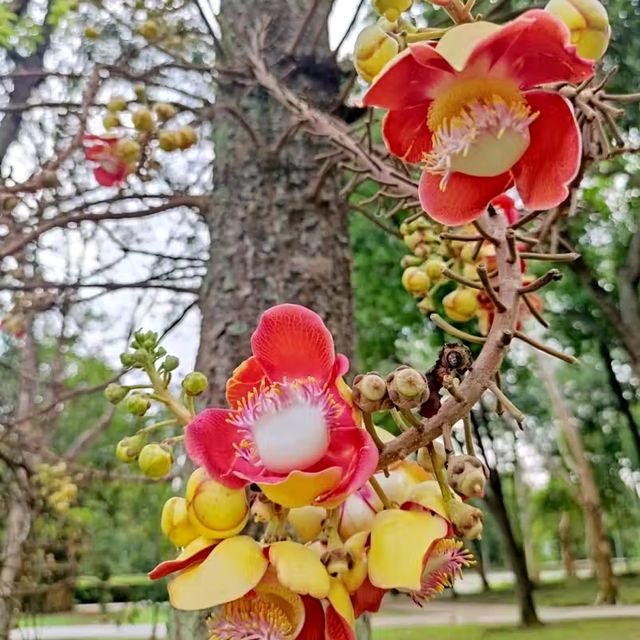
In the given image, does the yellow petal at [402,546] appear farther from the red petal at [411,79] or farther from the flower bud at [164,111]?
the flower bud at [164,111]

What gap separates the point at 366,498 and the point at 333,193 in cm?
133

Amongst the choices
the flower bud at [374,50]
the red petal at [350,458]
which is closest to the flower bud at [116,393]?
the red petal at [350,458]

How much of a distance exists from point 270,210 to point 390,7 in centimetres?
114

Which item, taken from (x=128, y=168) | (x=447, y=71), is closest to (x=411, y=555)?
(x=447, y=71)

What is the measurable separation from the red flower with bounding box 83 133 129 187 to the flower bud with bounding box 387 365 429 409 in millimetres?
1341

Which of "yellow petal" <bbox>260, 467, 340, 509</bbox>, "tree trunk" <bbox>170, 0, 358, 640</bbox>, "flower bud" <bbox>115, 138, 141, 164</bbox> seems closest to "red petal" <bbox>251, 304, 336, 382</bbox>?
"yellow petal" <bbox>260, 467, 340, 509</bbox>

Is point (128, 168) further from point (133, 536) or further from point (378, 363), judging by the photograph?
point (133, 536)

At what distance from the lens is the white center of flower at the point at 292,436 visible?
500 mm

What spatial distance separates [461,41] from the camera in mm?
511

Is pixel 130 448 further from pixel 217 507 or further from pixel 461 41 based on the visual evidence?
pixel 461 41

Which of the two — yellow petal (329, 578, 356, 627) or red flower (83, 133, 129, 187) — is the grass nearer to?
red flower (83, 133, 129, 187)

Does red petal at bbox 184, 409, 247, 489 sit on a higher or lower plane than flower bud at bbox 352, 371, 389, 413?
lower

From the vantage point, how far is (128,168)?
168cm

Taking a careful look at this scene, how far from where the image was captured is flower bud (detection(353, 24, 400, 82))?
2.04 feet
